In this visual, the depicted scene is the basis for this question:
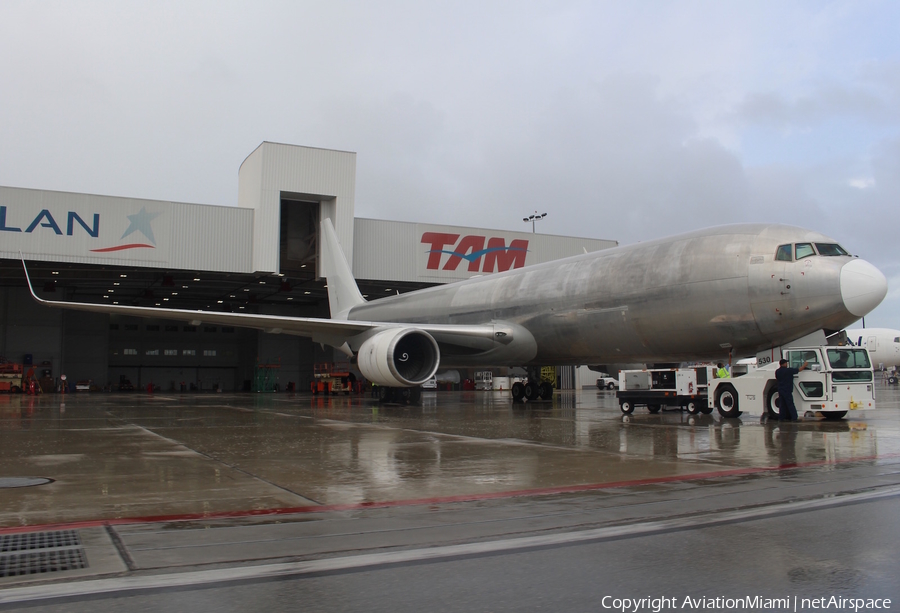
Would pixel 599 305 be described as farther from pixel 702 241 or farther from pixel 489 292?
pixel 489 292

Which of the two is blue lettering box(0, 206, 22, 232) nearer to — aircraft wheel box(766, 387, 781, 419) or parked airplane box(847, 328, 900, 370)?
aircraft wheel box(766, 387, 781, 419)

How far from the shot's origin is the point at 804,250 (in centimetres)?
1232

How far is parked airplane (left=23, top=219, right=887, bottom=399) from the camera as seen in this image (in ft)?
39.9

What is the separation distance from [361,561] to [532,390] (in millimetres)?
18615

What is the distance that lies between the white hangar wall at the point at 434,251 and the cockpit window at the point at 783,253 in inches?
922

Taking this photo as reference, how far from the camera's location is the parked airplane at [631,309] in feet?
39.9

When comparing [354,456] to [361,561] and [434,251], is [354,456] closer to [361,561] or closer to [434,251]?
[361,561]

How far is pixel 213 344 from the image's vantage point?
55844 millimetres

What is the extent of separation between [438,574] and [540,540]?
2.87 ft

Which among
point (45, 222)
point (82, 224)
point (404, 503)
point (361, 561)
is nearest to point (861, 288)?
point (404, 503)

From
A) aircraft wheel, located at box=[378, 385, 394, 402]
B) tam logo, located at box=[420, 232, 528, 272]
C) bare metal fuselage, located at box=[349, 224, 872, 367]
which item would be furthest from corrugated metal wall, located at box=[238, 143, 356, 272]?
bare metal fuselage, located at box=[349, 224, 872, 367]

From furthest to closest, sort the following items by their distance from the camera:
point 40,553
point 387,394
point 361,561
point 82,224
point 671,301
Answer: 1. point 82,224
2. point 387,394
3. point 671,301
4. point 40,553
5. point 361,561

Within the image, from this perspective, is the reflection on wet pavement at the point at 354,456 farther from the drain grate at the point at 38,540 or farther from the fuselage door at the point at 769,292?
the fuselage door at the point at 769,292

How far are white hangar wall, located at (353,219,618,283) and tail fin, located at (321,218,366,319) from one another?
4.96 metres
